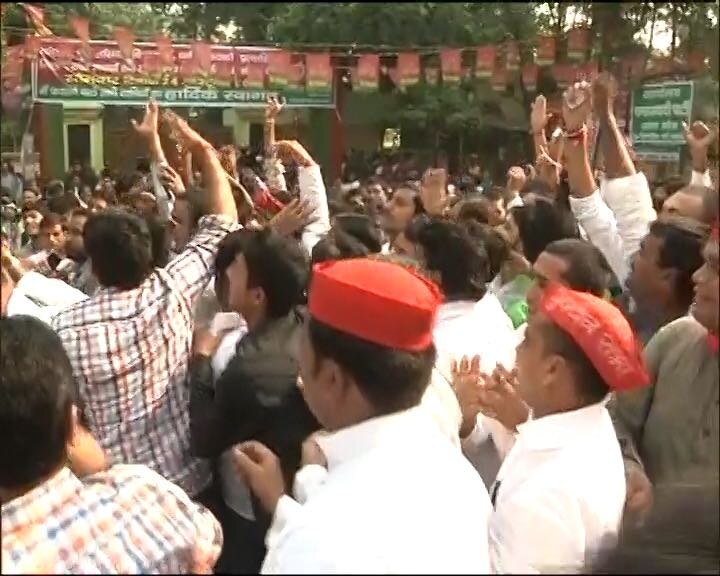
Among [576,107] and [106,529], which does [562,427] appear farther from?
[576,107]

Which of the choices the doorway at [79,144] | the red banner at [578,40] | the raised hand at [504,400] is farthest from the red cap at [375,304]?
the doorway at [79,144]

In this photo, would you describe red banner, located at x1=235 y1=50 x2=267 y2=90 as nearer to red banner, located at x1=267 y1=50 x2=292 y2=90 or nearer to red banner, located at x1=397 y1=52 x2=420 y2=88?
red banner, located at x1=267 y1=50 x2=292 y2=90

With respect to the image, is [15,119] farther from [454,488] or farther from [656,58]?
[454,488]

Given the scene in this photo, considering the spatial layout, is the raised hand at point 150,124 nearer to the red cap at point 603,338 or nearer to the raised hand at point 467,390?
the raised hand at point 467,390

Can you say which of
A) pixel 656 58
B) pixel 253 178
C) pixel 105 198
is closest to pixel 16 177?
pixel 105 198

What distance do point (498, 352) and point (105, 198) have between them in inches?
193

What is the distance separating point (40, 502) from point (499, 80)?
8.84 m

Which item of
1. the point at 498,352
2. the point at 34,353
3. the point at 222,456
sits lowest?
the point at 222,456

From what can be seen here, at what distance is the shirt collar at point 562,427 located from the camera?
1.51 m

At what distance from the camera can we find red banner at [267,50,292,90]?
31.2 feet

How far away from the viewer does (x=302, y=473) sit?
146 cm

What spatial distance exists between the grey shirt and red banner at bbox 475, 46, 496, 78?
7321mm

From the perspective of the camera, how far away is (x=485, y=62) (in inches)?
366

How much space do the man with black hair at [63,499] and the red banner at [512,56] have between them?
289 inches
